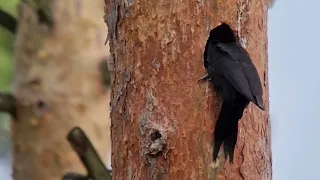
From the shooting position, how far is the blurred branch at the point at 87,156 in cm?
260

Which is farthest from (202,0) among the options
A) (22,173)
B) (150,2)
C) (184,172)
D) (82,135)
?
(22,173)

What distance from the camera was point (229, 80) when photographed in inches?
65.9

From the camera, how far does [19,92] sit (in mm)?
2703

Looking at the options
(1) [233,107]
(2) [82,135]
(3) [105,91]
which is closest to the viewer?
(1) [233,107]

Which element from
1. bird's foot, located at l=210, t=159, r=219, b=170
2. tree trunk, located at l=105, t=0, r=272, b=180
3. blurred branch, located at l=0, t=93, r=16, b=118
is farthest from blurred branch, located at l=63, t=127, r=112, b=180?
bird's foot, located at l=210, t=159, r=219, b=170

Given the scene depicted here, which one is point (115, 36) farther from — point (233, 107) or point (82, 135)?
point (82, 135)

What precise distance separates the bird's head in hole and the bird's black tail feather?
16 cm

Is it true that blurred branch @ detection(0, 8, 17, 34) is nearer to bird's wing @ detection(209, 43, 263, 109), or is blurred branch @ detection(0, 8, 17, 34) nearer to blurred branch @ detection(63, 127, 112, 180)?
blurred branch @ detection(63, 127, 112, 180)

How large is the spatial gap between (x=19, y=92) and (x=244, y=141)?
1.15 m

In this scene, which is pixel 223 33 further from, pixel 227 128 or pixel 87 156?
pixel 87 156

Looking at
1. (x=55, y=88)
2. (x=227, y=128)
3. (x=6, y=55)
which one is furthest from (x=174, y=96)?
(x=6, y=55)

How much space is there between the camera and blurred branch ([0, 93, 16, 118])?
2.67 m

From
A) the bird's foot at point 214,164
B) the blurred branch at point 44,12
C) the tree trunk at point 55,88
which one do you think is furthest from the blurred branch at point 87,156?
the bird's foot at point 214,164

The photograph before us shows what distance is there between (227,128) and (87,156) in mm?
1009
